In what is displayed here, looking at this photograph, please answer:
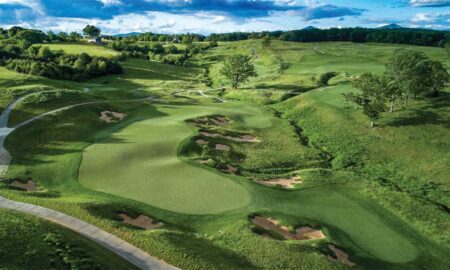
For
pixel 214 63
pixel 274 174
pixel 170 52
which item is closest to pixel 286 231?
pixel 274 174

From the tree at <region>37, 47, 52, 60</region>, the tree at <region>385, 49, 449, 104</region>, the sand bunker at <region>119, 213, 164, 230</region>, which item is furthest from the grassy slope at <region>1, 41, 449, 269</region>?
the tree at <region>37, 47, 52, 60</region>

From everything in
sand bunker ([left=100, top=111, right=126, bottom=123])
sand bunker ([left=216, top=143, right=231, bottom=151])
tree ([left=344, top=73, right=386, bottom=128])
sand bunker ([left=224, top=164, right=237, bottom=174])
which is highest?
tree ([left=344, top=73, right=386, bottom=128])

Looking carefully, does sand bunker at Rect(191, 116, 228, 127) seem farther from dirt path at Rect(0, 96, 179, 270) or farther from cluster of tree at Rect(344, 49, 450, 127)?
dirt path at Rect(0, 96, 179, 270)

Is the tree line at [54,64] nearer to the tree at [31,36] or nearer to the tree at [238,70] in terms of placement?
the tree at [31,36]

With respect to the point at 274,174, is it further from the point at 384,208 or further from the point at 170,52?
the point at 170,52

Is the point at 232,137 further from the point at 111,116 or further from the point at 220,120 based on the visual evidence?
the point at 111,116

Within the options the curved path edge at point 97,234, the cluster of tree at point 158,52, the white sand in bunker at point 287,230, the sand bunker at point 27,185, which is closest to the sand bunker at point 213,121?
the sand bunker at point 27,185
